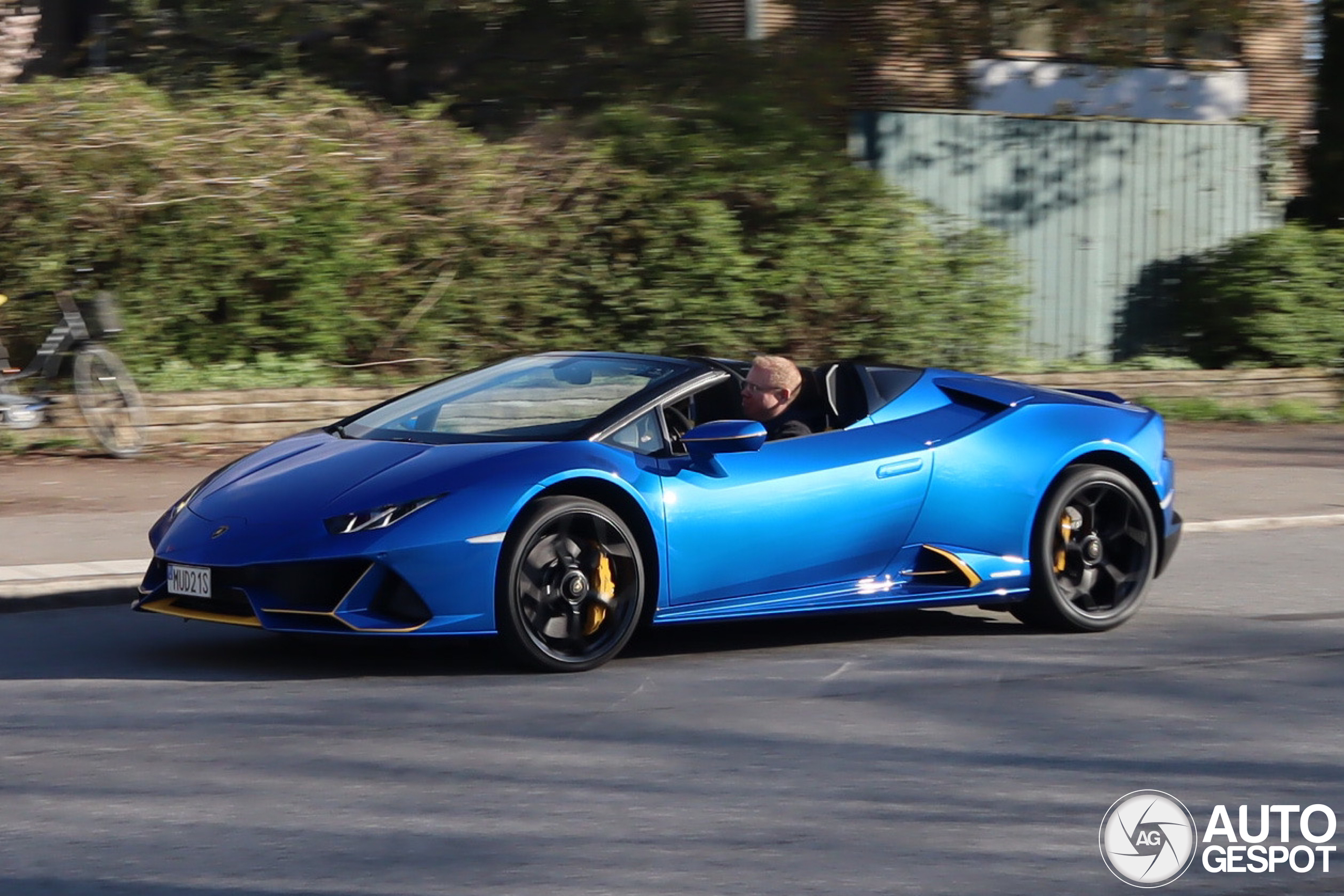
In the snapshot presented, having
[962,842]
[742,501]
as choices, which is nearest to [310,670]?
[742,501]

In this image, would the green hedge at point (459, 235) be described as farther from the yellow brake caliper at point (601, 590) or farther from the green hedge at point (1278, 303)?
the yellow brake caliper at point (601, 590)

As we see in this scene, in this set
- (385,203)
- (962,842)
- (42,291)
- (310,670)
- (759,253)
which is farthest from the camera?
(759,253)

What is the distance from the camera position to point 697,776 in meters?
5.54

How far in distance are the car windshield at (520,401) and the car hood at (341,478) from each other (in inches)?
7.5

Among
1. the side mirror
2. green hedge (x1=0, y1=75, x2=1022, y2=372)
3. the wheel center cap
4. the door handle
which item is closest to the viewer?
the wheel center cap

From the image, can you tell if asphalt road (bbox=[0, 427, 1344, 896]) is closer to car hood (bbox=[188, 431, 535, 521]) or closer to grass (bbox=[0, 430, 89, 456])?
car hood (bbox=[188, 431, 535, 521])

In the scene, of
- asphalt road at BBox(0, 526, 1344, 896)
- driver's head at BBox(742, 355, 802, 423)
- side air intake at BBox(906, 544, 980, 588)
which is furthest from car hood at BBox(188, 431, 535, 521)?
side air intake at BBox(906, 544, 980, 588)

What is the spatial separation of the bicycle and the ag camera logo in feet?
29.1

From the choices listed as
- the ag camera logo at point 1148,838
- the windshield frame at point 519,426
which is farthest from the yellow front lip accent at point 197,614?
the ag camera logo at point 1148,838

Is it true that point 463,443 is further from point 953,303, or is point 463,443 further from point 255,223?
point 953,303

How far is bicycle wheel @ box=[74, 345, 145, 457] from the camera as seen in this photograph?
41.3 feet

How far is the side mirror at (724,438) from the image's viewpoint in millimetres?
6969

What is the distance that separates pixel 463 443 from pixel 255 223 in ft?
23.8
